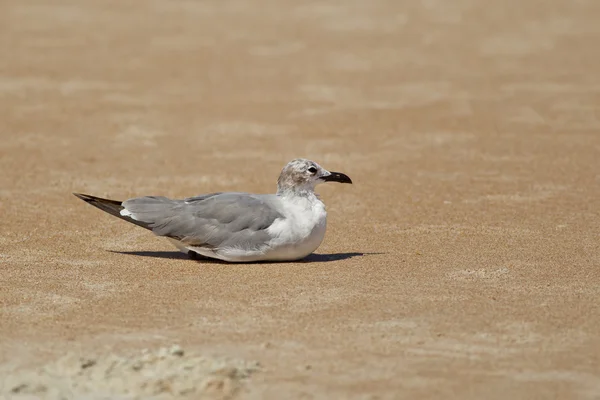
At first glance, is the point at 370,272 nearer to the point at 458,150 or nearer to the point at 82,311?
the point at 82,311

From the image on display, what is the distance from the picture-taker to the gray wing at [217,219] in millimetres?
8203

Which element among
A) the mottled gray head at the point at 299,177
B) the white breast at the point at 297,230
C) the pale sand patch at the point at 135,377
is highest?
the mottled gray head at the point at 299,177

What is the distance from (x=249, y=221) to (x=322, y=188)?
12.4ft

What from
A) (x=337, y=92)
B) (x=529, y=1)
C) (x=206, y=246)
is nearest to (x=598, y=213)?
(x=206, y=246)

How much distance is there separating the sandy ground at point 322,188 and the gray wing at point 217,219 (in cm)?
22

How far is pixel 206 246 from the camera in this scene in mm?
8289

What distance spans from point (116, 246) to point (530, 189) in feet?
15.3

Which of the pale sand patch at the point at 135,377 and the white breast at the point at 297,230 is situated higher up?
the white breast at the point at 297,230

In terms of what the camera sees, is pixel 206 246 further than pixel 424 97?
No

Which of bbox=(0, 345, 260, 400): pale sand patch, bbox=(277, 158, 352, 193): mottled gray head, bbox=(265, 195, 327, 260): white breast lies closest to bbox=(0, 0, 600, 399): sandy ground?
bbox=(0, 345, 260, 400): pale sand patch

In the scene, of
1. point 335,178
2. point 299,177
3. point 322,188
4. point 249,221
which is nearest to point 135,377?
point 249,221

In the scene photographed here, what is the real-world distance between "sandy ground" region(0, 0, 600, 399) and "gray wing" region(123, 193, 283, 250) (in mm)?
A: 224

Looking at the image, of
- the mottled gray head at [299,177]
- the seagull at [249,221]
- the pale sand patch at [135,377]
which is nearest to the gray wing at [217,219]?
the seagull at [249,221]

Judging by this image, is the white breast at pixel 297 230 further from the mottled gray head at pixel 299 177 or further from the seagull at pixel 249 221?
the mottled gray head at pixel 299 177
